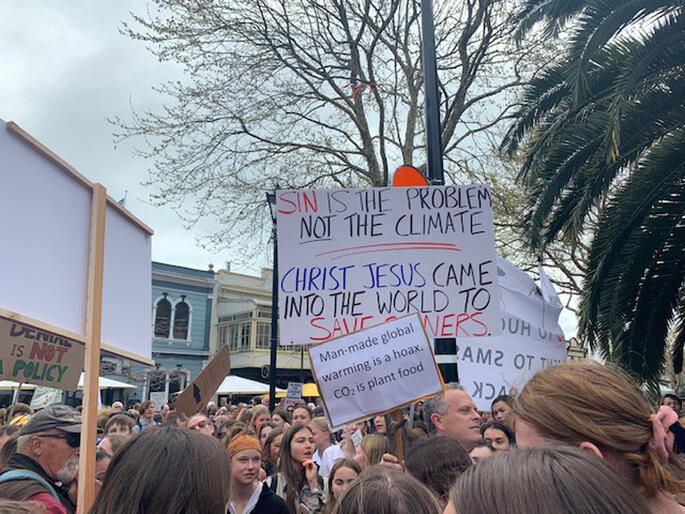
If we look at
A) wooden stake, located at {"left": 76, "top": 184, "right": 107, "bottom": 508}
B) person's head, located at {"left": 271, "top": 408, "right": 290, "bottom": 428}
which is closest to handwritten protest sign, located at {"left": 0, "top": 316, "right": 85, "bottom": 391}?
wooden stake, located at {"left": 76, "top": 184, "right": 107, "bottom": 508}

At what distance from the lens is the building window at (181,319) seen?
124ft

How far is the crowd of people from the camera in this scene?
101 cm

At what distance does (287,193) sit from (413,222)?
36.6 inches

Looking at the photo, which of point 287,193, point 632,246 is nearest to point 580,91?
point 632,246

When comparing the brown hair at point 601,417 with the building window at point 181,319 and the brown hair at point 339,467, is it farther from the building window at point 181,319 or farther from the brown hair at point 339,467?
the building window at point 181,319

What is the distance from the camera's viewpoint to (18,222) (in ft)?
8.21

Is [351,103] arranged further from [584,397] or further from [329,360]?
[584,397]

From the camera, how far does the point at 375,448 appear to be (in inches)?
166

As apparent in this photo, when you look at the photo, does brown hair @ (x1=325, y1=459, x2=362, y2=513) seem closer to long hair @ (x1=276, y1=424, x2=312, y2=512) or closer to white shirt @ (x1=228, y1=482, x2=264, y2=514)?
white shirt @ (x1=228, y1=482, x2=264, y2=514)

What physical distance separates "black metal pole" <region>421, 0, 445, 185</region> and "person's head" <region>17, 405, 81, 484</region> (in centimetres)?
364

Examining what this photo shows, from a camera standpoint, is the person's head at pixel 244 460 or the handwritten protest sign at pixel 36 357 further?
the person's head at pixel 244 460

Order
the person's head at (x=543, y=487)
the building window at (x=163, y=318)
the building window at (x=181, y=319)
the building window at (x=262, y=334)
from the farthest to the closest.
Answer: the building window at (x=262, y=334) < the building window at (x=181, y=319) < the building window at (x=163, y=318) < the person's head at (x=543, y=487)

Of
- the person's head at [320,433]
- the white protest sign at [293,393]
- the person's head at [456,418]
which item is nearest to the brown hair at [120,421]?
the person's head at [320,433]

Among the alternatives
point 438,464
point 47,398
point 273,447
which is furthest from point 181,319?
point 438,464
